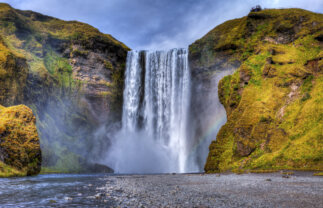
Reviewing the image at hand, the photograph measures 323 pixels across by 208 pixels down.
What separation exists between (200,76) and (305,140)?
88.5ft

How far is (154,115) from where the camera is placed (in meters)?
45.2

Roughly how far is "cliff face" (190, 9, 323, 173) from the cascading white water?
1184cm

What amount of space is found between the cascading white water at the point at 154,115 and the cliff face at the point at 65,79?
3.61m

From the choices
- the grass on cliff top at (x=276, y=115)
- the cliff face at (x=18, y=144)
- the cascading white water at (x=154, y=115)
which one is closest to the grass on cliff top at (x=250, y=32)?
the grass on cliff top at (x=276, y=115)

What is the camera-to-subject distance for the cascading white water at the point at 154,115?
4188cm

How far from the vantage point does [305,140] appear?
18.7 m

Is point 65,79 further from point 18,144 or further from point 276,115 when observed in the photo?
point 276,115

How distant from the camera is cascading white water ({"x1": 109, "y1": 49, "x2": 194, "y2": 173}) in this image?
137ft

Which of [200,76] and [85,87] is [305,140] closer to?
[200,76]

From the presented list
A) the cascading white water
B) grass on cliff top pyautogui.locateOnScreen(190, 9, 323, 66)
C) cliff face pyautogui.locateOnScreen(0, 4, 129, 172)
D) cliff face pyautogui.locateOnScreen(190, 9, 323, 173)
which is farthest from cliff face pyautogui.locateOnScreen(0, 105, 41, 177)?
grass on cliff top pyautogui.locateOnScreen(190, 9, 323, 66)

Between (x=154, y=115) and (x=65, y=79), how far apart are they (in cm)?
1875

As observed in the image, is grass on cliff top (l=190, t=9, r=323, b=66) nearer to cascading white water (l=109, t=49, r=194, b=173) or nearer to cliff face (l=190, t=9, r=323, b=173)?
cliff face (l=190, t=9, r=323, b=173)

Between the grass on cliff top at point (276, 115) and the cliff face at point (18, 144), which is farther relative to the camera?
the cliff face at point (18, 144)

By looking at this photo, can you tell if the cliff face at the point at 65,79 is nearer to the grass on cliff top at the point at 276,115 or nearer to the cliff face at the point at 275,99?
the cliff face at the point at 275,99
